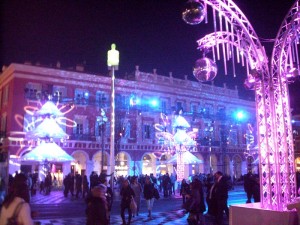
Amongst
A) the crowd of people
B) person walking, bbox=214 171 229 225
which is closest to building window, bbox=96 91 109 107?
the crowd of people

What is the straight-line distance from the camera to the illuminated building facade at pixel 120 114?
31469mm

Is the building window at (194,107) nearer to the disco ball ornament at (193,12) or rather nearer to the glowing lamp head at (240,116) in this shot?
the glowing lamp head at (240,116)

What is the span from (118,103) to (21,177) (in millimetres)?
31393

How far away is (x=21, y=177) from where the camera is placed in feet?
16.5

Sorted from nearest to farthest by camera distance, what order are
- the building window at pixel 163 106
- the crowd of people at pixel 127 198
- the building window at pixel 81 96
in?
the crowd of people at pixel 127 198 < the building window at pixel 81 96 < the building window at pixel 163 106

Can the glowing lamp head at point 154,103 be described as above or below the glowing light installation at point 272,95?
above

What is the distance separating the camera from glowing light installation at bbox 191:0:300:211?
304 inches

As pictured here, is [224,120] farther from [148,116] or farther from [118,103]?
[118,103]

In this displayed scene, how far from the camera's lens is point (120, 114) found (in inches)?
1415

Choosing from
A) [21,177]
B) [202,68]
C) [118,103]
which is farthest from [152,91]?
[21,177]

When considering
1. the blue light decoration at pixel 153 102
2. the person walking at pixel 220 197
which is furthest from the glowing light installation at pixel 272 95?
the blue light decoration at pixel 153 102

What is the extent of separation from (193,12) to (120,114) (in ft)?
93.8

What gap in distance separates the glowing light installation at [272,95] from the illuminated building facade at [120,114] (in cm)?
2064

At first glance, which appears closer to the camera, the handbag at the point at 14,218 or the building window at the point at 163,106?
the handbag at the point at 14,218
